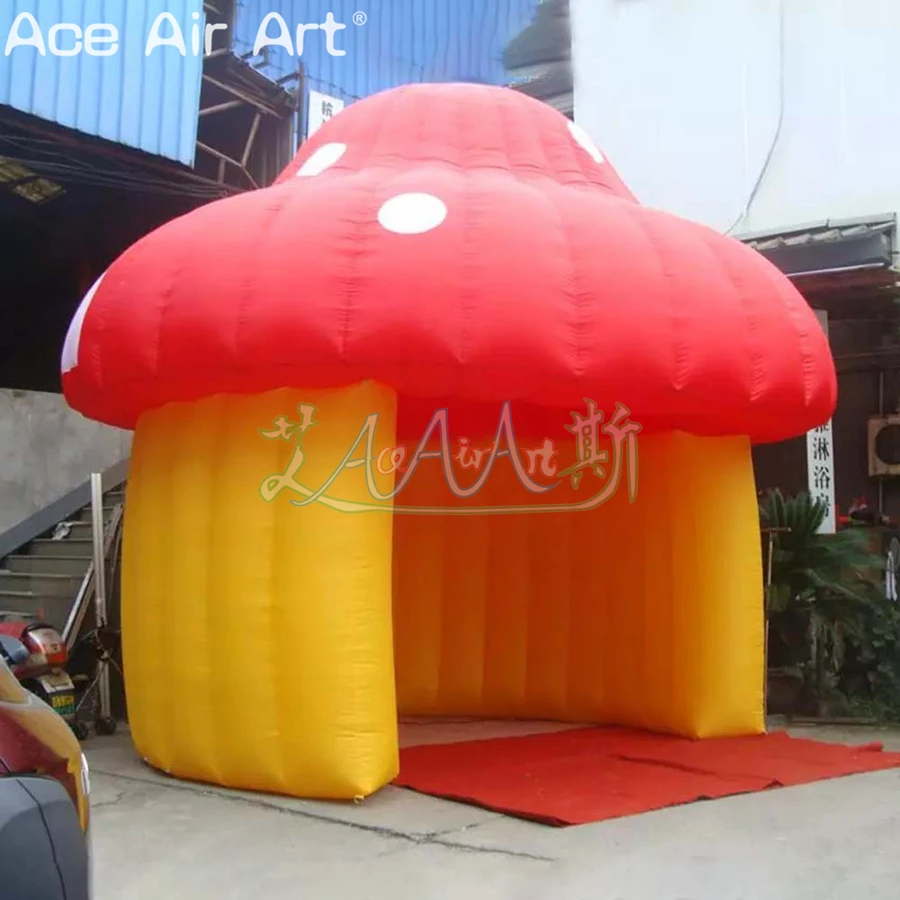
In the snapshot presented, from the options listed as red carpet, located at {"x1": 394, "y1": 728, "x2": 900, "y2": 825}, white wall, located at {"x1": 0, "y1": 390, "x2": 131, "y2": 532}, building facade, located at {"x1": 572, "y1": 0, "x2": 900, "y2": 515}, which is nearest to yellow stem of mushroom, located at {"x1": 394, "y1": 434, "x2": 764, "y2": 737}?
red carpet, located at {"x1": 394, "y1": 728, "x2": 900, "y2": 825}

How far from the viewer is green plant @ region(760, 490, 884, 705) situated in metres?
6.57

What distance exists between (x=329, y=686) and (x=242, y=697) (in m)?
0.38

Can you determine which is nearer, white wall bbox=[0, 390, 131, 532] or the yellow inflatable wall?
the yellow inflatable wall

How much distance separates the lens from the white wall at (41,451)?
8367mm

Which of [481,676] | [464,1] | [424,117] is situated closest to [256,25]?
[464,1]

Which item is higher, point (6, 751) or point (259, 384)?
point (259, 384)

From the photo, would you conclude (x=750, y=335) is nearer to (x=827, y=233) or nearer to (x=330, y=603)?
(x=330, y=603)

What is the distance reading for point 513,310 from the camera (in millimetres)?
4203

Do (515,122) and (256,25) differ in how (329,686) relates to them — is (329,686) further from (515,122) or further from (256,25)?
(256,25)

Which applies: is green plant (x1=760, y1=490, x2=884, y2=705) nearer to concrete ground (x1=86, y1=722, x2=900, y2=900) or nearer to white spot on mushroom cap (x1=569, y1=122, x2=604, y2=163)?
concrete ground (x1=86, y1=722, x2=900, y2=900)

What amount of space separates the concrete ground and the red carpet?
110 mm

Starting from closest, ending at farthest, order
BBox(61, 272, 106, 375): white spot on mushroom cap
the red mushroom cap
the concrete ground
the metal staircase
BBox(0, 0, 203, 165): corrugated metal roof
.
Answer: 1. the concrete ground
2. the red mushroom cap
3. BBox(61, 272, 106, 375): white spot on mushroom cap
4. the metal staircase
5. BBox(0, 0, 203, 165): corrugated metal roof

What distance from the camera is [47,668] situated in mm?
5633

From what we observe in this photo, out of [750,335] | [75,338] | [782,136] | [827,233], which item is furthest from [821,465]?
[75,338]
